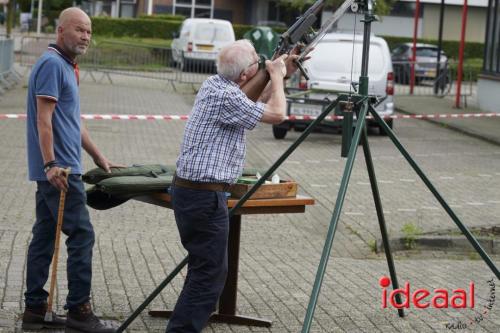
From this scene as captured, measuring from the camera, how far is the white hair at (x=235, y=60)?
5.67m

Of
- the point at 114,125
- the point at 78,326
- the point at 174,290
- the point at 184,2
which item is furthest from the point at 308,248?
the point at 184,2

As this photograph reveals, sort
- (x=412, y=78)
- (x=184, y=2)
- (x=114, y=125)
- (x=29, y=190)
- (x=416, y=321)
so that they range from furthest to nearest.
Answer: (x=184, y=2) → (x=412, y=78) → (x=114, y=125) → (x=29, y=190) → (x=416, y=321)

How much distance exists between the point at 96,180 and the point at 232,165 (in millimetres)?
1230

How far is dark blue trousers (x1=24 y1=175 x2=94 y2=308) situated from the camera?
20.4 ft

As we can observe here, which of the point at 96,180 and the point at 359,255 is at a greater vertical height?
the point at 96,180

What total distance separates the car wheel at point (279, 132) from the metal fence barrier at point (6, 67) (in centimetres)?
784

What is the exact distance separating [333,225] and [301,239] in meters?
4.66

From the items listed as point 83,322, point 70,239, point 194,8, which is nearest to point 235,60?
point 70,239

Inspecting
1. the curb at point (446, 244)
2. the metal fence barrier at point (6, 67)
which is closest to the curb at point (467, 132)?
the metal fence barrier at point (6, 67)

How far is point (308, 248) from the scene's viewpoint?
974cm

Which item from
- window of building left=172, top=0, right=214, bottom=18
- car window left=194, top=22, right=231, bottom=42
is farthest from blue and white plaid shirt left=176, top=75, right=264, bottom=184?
window of building left=172, top=0, right=214, bottom=18

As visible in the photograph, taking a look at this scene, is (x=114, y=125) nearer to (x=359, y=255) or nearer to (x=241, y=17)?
(x=359, y=255)

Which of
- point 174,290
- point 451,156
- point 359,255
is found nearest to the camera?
point 174,290

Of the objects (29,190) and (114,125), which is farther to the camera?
(114,125)
